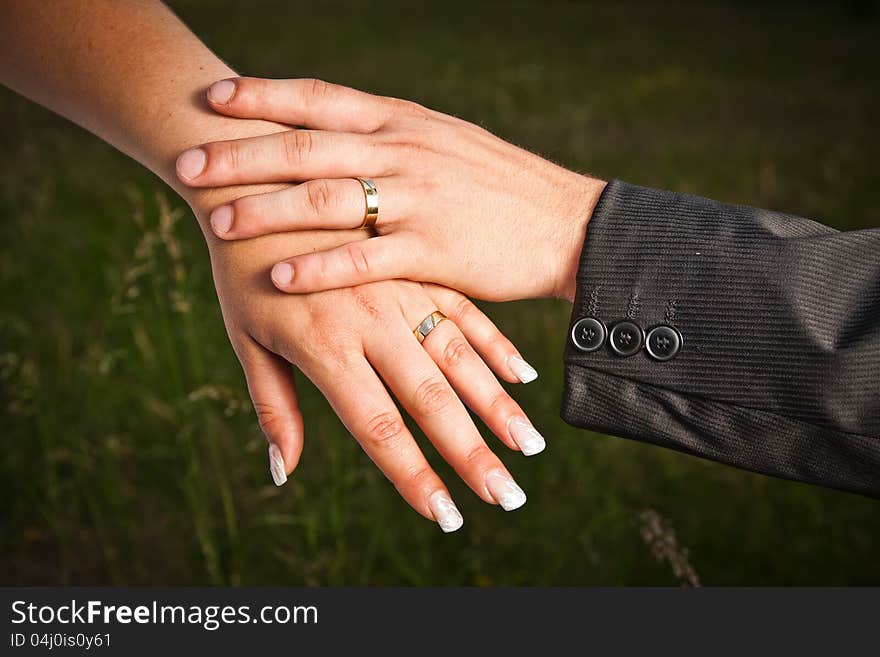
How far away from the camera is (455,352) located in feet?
6.30

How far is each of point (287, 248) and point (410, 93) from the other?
28.0 ft

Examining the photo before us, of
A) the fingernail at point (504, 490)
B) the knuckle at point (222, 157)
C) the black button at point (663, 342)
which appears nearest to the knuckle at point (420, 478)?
the fingernail at point (504, 490)

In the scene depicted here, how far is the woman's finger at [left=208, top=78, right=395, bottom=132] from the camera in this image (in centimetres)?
197

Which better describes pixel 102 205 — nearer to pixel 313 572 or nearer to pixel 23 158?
pixel 23 158

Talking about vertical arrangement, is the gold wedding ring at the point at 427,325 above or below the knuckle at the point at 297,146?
below

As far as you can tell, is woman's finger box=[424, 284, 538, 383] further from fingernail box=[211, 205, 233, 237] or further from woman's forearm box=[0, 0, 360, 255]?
fingernail box=[211, 205, 233, 237]

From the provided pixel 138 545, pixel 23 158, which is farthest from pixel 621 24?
pixel 138 545

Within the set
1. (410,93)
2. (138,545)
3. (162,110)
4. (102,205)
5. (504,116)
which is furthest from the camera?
(410,93)

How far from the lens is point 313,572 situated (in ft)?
8.14

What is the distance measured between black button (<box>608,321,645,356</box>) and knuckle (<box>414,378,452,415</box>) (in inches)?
13.3

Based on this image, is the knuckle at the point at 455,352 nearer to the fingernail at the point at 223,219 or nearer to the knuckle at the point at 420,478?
the knuckle at the point at 420,478

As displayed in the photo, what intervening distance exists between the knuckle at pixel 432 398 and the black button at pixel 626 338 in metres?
0.34

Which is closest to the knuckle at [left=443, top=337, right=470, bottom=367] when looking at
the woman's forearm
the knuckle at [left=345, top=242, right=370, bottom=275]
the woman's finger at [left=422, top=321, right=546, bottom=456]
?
the woman's finger at [left=422, top=321, right=546, bottom=456]

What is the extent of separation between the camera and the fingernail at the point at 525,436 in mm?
1806
